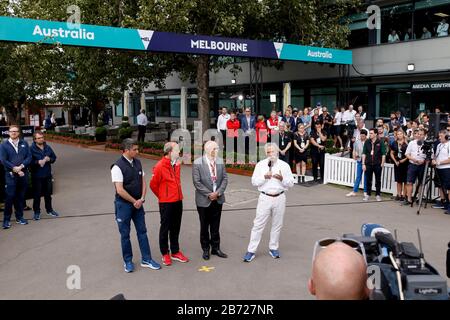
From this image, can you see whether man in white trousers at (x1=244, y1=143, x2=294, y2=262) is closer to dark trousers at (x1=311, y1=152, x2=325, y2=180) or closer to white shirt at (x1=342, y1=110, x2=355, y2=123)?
dark trousers at (x1=311, y1=152, x2=325, y2=180)

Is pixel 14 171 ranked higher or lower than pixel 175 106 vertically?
lower

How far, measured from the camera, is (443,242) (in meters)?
7.32

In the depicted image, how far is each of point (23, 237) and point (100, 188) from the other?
4484mm

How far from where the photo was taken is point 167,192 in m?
6.28

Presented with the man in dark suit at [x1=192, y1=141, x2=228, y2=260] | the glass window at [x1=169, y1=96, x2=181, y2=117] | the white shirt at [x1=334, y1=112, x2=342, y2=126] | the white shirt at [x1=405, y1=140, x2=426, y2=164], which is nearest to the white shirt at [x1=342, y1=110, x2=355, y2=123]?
the white shirt at [x1=334, y1=112, x2=342, y2=126]

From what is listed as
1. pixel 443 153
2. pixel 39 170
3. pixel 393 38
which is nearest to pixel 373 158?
pixel 443 153

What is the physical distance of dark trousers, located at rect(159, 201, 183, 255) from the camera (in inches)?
248

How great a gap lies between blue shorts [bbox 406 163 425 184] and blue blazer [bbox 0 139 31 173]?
8618 millimetres

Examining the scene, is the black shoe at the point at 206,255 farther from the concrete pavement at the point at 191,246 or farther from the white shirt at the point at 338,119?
the white shirt at the point at 338,119

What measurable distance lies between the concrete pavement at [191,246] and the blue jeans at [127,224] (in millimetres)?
275

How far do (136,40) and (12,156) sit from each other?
18.5ft

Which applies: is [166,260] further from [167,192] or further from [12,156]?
[12,156]

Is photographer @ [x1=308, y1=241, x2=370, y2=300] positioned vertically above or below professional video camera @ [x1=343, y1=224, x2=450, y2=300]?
above

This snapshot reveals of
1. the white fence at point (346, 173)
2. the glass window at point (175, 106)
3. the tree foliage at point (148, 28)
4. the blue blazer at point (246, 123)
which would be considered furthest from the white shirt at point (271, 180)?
the glass window at point (175, 106)
